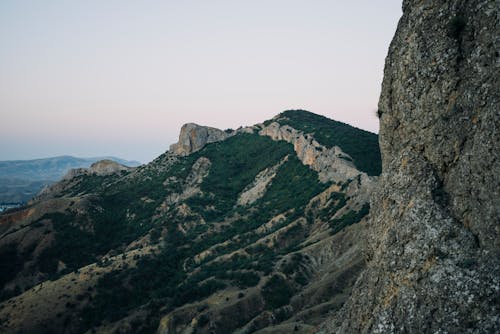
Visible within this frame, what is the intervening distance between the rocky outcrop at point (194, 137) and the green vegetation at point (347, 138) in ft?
111

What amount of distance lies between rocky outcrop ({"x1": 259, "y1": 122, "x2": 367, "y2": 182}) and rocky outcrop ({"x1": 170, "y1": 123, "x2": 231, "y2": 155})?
4158 centimetres

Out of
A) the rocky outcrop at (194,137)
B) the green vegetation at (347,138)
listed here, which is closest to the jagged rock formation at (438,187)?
the green vegetation at (347,138)

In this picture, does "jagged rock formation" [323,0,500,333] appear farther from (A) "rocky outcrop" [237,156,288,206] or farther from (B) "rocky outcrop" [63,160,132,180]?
(B) "rocky outcrop" [63,160,132,180]

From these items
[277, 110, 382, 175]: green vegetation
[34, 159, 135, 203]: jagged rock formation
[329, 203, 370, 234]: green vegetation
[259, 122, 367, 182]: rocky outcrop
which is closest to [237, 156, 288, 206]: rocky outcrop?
[259, 122, 367, 182]: rocky outcrop

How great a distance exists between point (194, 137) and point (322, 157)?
262 ft

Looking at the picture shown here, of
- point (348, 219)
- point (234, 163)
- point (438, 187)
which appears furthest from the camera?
point (234, 163)

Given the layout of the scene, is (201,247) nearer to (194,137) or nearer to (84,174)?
(194,137)

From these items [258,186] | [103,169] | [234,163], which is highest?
[103,169]

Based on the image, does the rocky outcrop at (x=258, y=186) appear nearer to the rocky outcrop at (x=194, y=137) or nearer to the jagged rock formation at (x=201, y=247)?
the jagged rock formation at (x=201, y=247)

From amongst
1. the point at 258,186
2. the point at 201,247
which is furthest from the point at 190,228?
the point at 258,186

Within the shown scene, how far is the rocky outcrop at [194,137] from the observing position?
17100 cm

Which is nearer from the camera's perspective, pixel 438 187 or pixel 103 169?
pixel 438 187

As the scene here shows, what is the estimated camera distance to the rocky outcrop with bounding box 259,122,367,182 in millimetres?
94744

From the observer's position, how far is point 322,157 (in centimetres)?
11075
